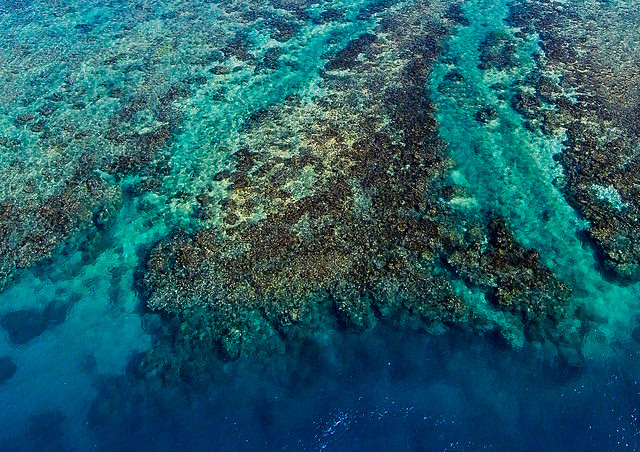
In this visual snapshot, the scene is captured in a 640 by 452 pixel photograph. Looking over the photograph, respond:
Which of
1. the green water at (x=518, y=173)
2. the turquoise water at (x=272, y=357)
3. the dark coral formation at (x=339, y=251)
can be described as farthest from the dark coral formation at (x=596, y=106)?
the dark coral formation at (x=339, y=251)

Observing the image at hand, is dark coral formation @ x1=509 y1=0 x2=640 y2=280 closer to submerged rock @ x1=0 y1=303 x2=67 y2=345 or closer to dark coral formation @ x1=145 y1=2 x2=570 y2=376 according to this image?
dark coral formation @ x1=145 y1=2 x2=570 y2=376

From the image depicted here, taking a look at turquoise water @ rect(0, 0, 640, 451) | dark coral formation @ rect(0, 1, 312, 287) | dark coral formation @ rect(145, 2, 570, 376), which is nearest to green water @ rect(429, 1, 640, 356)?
turquoise water @ rect(0, 0, 640, 451)

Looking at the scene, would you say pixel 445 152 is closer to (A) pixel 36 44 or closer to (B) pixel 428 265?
(B) pixel 428 265

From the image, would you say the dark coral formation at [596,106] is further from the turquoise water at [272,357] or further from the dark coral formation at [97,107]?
the dark coral formation at [97,107]

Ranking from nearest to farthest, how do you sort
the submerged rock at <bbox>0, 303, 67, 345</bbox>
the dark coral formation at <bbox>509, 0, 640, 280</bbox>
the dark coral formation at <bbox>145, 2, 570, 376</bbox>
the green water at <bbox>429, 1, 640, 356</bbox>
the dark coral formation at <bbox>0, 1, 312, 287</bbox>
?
the submerged rock at <bbox>0, 303, 67, 345</bbox> < the dark coral formation at <bbox>145, 2, 570, 376</bbox> < the green water at <bbox>429, 1, 640, 356</bbox> < the dark coral formation at <bbox>509, 0, 640, 280</bbox> < the dark coral formation at <bbox>0, 1, 312, 287</bbox>

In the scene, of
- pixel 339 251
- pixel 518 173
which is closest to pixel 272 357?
pixel 339 251

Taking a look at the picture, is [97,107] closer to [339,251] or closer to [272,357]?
[339,251]
